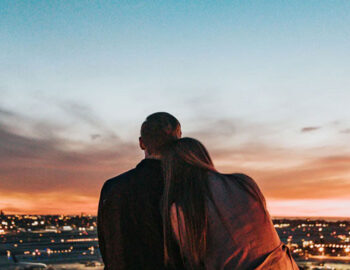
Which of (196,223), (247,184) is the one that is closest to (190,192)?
(196,223)

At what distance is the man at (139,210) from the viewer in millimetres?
2629

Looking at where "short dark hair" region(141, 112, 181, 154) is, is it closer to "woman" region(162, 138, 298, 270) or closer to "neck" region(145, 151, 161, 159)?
"neck" region(145, 151, 161, 159)

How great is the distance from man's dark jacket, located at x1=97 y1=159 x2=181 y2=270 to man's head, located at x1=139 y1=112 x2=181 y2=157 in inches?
4.6

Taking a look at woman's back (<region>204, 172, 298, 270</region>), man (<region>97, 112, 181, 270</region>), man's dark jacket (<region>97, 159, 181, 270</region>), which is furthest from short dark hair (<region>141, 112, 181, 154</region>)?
woman's back (<region>204, 172, 298, 270</region>)

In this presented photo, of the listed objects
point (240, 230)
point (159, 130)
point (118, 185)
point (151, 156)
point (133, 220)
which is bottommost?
point (240, 230)

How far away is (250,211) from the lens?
2.18 metres

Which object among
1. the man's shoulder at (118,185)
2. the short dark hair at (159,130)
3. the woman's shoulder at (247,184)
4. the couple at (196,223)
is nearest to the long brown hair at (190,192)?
the couple at (196,223)

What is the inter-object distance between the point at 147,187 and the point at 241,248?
2.52 ft

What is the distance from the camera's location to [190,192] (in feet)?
7.29

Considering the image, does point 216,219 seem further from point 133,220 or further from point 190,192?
point 133,220

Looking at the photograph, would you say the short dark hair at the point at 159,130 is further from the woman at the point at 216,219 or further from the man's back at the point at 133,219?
the woman at the point at 216,219

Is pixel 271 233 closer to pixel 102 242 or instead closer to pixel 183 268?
pixel 183 268

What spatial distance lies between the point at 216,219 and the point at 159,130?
0.69 metres

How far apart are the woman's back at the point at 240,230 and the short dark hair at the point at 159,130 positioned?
19.4 inches
